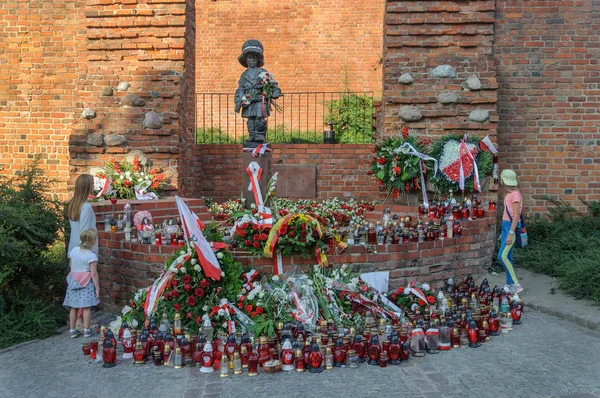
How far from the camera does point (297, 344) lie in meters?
4.41

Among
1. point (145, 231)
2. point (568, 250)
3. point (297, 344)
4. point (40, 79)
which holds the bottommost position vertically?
point (297, 344)

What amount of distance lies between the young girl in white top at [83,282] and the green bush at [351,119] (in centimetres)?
989

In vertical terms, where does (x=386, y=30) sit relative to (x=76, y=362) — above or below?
above

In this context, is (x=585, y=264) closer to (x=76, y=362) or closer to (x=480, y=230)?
(x=480, y=230)

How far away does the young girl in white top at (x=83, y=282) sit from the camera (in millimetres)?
5250

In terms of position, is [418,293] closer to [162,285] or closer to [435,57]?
[162,285]

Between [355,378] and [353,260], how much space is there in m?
1.65

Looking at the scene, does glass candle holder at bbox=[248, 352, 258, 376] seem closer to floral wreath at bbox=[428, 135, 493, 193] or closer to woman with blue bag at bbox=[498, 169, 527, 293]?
woman with blue bag at bbox=[498, 169, 527, 293]

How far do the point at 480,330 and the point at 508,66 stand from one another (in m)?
5.86

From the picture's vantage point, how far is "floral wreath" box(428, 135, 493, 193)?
8.12m

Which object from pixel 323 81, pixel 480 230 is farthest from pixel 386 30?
pixel 323 81

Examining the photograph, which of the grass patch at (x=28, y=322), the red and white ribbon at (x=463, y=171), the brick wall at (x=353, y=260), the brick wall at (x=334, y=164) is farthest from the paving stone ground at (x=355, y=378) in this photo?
the brick wall at (x=334, y=164)

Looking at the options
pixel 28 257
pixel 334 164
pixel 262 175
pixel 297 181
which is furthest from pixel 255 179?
pixel 334 164

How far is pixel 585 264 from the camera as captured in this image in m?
6.53
